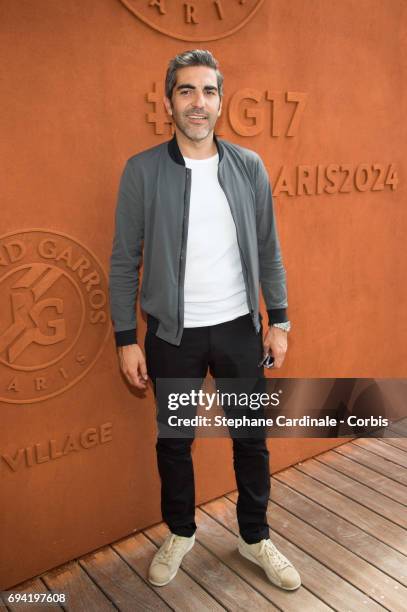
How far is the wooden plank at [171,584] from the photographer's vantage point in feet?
6.84

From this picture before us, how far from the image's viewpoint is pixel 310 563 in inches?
89.9

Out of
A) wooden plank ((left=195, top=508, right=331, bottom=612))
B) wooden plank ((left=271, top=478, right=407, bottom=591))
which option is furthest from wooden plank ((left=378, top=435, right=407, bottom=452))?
wooden plank ((left=195, top=508, right=331, bottom=612))

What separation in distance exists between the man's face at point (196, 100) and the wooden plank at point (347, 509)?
1.75 meters

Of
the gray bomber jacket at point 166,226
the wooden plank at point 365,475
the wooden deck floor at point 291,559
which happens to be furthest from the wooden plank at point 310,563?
the gray bomber jacket at point 166,226

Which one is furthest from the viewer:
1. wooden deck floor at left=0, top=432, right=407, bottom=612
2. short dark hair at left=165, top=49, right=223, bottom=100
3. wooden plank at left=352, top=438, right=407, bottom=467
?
wooden plank at left=352, top=438, right=407, bottom=467

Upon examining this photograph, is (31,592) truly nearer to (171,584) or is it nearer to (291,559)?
(171,584)

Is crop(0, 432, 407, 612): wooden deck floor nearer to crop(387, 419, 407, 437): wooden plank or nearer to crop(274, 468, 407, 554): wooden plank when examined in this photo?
crop(274, 468, 407, 554): wooden plank

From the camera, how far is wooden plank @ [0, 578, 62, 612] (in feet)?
6.79

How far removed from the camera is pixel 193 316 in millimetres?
1994

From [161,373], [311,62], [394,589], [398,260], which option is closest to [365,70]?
[311,62]

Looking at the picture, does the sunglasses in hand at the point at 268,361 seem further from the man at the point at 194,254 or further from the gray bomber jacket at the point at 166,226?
the gray bomber jacket at the point at 166,226

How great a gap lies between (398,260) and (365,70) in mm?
1004

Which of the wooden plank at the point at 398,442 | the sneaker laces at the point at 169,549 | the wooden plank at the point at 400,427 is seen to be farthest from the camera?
the wooden plank at the point at 400,427

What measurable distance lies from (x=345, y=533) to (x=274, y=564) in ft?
1.45
